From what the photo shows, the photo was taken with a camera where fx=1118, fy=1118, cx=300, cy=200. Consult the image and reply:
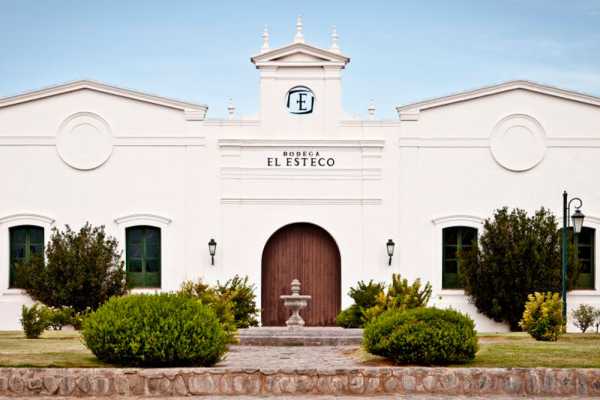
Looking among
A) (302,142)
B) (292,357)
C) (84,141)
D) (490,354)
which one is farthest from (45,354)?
(302,142)

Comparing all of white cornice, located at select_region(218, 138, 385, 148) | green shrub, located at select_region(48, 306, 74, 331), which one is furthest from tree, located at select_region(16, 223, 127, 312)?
white cornice, located at select_region(218, 138, 385, 148)

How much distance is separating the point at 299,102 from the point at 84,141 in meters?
5.92

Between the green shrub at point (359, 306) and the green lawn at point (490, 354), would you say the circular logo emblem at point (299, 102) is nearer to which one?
the green shrub at point (359, 306)

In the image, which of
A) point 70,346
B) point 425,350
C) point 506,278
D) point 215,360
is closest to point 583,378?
point 425,350

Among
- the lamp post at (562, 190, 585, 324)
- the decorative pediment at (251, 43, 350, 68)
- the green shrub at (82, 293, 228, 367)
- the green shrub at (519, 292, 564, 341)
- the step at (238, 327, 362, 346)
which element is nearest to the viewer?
the green shrub at (82, 293, 228, 367)

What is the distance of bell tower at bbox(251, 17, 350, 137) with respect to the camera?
99.1ft

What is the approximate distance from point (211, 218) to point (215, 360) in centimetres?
1292

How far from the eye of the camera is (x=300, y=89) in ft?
99.6

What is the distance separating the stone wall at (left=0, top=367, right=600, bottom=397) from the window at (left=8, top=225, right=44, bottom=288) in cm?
1441

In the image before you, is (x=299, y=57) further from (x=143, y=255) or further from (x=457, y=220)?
(x=143, y=255)

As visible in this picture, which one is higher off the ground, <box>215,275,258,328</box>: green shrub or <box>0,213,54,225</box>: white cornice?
<box>0,213,54,225</box>: white cornice

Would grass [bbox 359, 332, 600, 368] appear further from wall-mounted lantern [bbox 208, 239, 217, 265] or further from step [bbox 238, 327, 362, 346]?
wall-mounted lantern [bbox 208, 239, 217, 265]

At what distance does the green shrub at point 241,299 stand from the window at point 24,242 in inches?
203

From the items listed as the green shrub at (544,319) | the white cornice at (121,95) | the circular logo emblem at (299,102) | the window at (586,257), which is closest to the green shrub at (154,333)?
the green shrub at (544,319)
